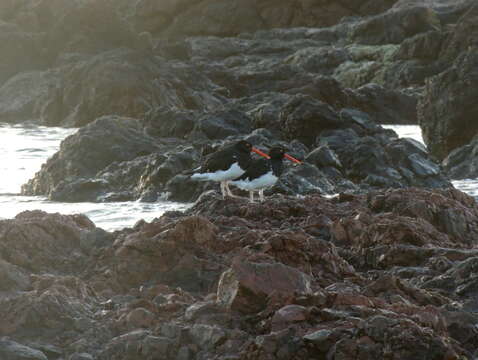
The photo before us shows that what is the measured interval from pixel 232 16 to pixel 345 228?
41.5m

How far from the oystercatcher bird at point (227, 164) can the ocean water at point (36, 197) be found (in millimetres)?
1777

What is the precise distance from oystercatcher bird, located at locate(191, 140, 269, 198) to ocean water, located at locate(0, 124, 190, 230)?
5.83 ft

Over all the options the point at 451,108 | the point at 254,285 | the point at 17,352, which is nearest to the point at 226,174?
the point at 254,285

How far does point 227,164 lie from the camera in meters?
11.3

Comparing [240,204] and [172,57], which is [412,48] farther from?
[240,204]

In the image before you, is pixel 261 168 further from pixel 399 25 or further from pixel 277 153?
pixel 399 25

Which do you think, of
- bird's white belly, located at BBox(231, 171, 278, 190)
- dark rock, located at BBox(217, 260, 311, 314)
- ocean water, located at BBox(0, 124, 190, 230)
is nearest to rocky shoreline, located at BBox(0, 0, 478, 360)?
dark rock, located at BBox(217, 260, 311, 314)

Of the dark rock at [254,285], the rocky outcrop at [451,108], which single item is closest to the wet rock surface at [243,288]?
the dark rock at [254,285]

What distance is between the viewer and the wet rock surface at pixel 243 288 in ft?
15.1

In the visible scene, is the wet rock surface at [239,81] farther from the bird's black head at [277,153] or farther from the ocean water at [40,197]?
the bird's black head at [277,153]

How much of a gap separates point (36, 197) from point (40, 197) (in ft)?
0.30

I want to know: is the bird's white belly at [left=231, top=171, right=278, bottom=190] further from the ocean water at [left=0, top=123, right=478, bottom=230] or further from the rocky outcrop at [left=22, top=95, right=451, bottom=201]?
the rocky outcrop at [left=22, top=95, right=451, bottom=201]

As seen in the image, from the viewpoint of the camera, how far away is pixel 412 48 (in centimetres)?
3394

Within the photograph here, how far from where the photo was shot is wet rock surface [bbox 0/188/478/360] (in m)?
4.61
